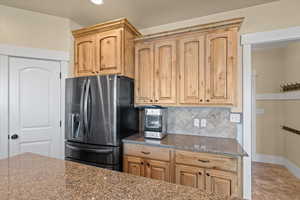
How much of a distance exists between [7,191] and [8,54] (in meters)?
2.19

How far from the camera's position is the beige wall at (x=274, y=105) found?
11.2 feet

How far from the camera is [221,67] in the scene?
1949 mm

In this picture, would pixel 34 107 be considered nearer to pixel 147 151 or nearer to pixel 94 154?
pixel 94 154

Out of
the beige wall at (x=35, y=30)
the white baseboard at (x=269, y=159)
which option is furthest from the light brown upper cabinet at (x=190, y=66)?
the white baseboard at (x=269, y=159)

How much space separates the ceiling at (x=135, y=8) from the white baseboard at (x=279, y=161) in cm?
308

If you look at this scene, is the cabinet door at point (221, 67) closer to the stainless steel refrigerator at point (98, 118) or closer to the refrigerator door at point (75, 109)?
the stainless steel refrigerator at point (98, 118)

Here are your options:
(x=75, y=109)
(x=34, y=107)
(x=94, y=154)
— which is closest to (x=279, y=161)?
(x=94, y=154)

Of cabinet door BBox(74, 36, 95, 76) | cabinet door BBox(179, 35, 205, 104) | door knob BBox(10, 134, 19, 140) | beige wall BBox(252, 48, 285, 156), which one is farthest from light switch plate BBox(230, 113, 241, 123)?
door knob BBox(10, 134, 19, 140)

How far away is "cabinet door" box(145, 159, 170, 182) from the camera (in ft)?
6.21

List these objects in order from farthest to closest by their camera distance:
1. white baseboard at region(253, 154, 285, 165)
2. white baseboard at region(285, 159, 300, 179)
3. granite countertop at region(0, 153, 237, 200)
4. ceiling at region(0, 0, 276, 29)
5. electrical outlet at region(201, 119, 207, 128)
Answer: white baseboard at region(253, 154, 285, 165)
white baseboard at region(285, 159, 300, 179)
electrical outlet at region(201, 119, 207, 128)
ceiling at region(0, 0, 276, 29)
granite countertop at region(0, 153, 237, 200)

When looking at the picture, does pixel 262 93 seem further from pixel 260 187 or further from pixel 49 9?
pixel 49 9

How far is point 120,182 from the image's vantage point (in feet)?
3.12

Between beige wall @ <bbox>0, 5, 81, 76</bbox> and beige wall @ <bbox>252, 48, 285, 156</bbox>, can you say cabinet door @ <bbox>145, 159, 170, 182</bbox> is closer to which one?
beige wall @ <bbox>0, 5, 81, 76</bbox>

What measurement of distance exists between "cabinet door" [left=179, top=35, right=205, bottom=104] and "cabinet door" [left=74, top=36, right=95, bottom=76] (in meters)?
1.29
